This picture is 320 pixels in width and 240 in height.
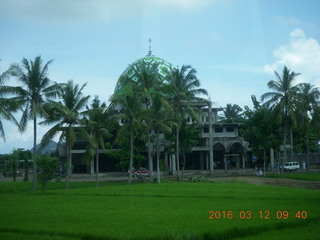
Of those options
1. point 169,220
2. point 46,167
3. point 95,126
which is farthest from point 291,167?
point 169,220

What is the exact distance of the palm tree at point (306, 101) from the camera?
42.6 metres

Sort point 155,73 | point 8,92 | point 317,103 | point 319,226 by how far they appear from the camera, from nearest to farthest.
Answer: point 319,226, point 8,92, point 155,73, point 317,103

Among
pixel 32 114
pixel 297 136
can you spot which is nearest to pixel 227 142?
pixel 297 136

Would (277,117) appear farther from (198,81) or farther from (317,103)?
(198,81)

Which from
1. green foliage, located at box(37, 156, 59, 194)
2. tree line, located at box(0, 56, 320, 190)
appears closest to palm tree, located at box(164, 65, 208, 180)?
tree line, located at box(0, 56, 320, 190)

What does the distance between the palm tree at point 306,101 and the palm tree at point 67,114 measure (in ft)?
81.0

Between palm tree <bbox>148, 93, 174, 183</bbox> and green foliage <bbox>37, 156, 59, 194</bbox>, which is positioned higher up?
palm tree <bbox>148, 93, 174, 183</bbox>

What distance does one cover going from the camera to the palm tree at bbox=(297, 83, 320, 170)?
140 ft

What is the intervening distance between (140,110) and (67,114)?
22.9 ft

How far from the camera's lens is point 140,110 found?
34.5 meters

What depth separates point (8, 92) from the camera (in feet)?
91.1

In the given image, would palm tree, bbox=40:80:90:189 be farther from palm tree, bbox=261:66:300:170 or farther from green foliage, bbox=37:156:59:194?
palm tree, bbox=261:66:300:170

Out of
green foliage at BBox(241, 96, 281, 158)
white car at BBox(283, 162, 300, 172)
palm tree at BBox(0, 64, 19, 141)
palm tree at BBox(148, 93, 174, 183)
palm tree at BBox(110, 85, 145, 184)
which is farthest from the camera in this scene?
white car at BBox(283, 162, 300, 172)

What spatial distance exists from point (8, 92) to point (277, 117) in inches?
1134
